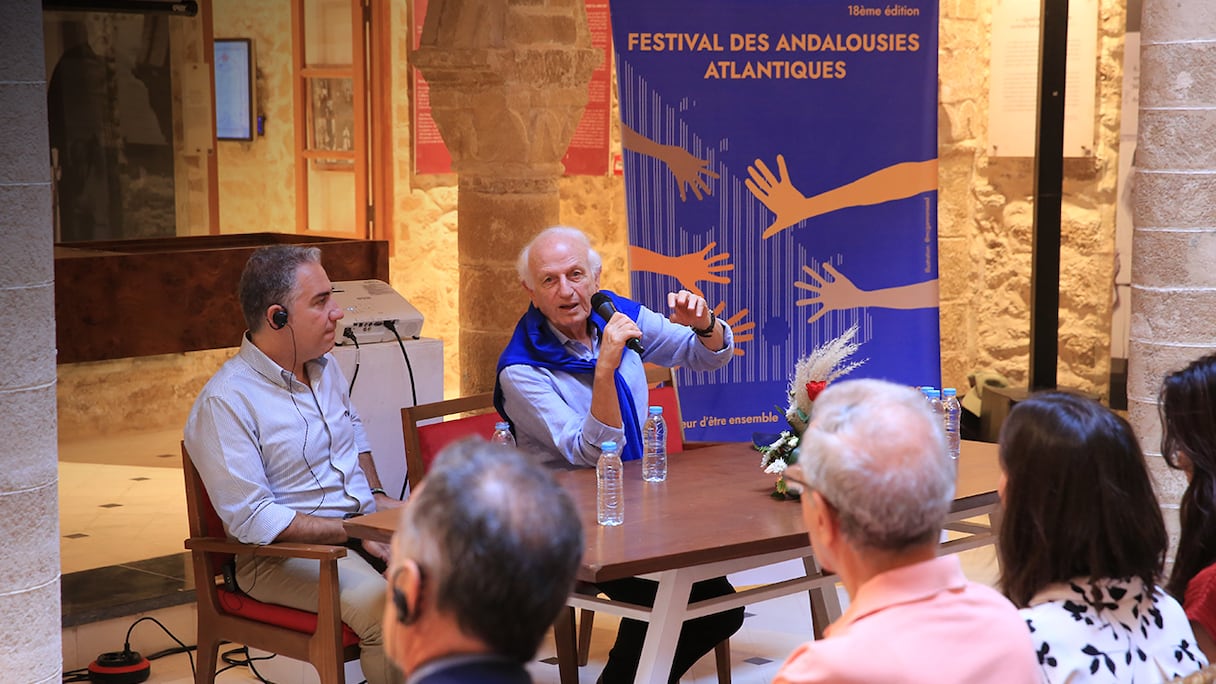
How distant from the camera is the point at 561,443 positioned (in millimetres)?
3818

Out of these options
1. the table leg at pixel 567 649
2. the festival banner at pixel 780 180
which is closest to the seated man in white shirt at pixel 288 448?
the table leg at pixel 567 649

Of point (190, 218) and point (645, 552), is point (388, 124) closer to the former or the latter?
point (190, 218)

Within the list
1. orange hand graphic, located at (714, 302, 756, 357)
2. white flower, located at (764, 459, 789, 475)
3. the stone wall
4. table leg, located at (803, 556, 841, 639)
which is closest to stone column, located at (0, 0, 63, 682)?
white flower, located at (764, 459, 789, 475)

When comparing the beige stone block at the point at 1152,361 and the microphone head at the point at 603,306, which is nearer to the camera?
the microphone head at the point at 603,306

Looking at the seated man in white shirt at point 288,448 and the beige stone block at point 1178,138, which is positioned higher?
the beige stone block at point 1178,138

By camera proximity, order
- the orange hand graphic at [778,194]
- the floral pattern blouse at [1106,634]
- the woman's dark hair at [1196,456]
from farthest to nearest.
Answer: the orange hand graphic at [778,194] < the woman's dark hair at [1196,456] < the floral pattern blouse at [1106,634]

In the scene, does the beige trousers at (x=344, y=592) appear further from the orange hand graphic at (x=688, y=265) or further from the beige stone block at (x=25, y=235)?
the orange hand graphic at (x=688, y=265)


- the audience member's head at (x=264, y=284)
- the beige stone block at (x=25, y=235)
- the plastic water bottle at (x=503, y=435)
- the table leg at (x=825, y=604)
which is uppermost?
the beige stone block at (x=25, y=235)

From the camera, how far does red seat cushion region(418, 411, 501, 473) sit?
4.09 metres

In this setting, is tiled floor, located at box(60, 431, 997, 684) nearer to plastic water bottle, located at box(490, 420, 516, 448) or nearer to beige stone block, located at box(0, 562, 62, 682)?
plastic water bottle, located at box(490, 420, 516, 448)

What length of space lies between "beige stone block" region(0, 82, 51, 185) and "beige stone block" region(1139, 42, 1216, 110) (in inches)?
127

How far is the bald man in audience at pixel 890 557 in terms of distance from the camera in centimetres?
181

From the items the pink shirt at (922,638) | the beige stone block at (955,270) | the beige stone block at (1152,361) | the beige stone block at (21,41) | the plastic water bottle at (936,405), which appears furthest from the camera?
the beige stone block at (955,270)

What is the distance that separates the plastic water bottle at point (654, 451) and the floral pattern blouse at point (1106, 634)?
164cm
